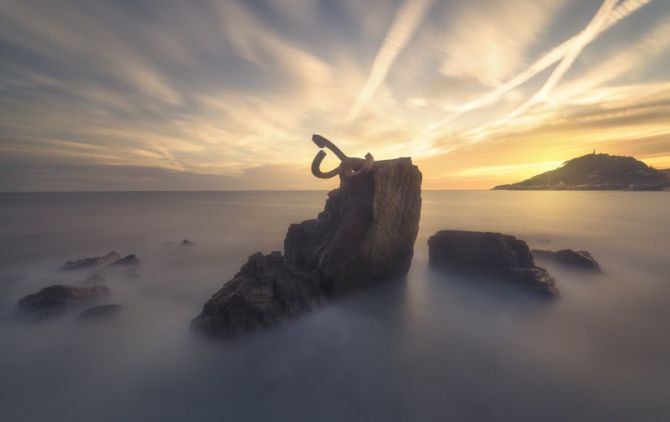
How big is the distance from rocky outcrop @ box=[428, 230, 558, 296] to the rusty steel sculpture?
4657 millimetres

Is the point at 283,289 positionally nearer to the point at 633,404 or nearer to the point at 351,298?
the point at 351,298

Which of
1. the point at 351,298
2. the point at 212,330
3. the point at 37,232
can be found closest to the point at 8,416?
the point at 212,330

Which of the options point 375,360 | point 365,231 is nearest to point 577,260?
point 365,231

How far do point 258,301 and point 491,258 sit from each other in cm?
711

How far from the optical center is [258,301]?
5.45 metres

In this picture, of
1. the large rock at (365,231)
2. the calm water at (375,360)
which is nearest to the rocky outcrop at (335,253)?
the large rock at (365,231)

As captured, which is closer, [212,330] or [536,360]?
[536,360]

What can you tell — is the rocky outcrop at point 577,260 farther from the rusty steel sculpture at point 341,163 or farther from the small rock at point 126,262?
the small rock at point 126,262

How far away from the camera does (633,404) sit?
3920 mm

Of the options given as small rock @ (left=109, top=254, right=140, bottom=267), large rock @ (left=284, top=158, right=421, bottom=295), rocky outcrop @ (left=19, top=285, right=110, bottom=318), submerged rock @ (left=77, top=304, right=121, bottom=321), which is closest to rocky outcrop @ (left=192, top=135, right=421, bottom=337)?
large rock @ (left=284, top=158, right=421, bottom=295)

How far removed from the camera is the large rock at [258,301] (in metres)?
5.32

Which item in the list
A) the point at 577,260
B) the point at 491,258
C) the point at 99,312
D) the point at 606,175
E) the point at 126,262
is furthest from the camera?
the point at 606,175

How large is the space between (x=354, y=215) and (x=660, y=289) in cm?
945

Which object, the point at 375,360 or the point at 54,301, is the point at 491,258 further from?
the point at 54,301
